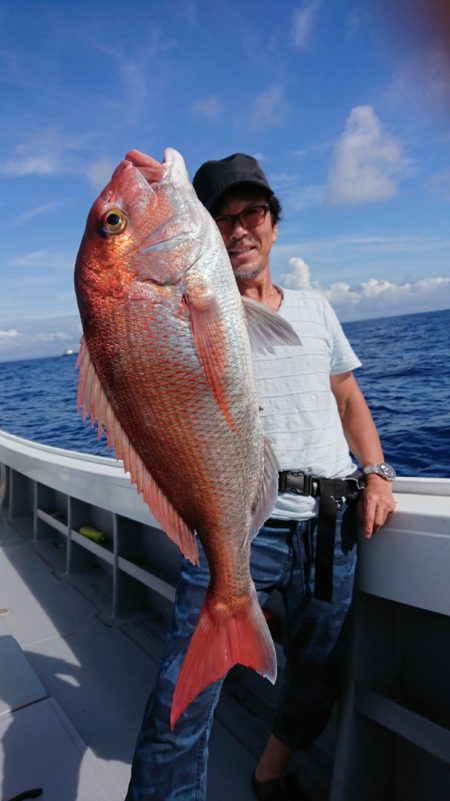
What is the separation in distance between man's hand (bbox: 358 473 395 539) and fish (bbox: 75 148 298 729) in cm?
68

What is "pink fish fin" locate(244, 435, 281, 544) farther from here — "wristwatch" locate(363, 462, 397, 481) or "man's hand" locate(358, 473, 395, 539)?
"wristwatch" locate(363, 462, 397, 481)

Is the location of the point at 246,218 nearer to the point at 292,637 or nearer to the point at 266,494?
the point at 266,494

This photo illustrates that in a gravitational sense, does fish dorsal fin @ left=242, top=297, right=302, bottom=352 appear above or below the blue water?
above

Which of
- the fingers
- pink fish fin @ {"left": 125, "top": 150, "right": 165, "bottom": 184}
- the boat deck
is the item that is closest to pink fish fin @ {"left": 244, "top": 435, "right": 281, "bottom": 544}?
the fingers

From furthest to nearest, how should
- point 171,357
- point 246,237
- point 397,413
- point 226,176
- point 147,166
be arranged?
point 397,413
point 246,237
point 226,176
point 147,166
point 171,357

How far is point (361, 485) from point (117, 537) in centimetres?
219

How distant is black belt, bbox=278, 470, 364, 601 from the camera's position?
1.94m

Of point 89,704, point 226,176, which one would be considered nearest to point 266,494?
point 226,176

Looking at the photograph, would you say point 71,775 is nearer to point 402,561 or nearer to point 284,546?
point 284,546

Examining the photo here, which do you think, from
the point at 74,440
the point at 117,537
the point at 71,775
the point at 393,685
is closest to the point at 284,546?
the point at 393,685

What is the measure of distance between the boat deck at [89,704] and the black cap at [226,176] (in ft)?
7.96

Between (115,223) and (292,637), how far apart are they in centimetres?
168

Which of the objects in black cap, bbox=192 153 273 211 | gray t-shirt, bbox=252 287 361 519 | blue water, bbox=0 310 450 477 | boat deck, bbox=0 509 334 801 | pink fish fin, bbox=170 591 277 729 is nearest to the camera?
pink fish fin, bbox=170 591 277 729

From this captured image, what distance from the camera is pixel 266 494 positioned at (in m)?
1.53
